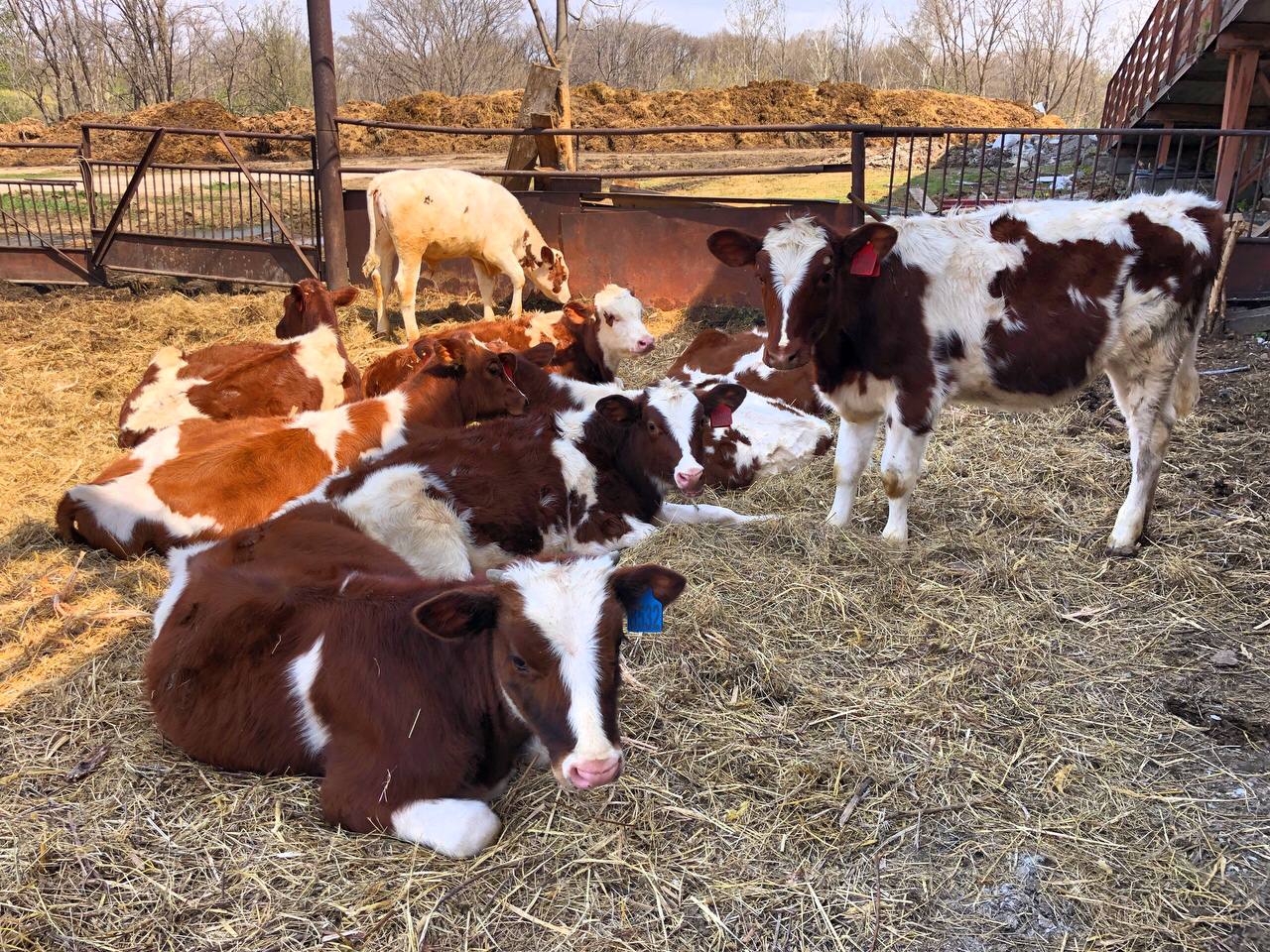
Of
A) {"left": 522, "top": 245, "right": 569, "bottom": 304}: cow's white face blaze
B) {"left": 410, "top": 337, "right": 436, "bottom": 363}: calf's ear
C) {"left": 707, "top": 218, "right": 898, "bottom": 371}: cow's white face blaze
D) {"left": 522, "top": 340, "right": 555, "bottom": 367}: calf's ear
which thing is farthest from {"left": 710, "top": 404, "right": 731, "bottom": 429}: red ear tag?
{"left": 522, "top": 245, "right": 569, "bottom": 304}: cow's white face blaze

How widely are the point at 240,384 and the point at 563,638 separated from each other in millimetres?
5201

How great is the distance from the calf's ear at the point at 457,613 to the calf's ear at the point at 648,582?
1.33 feet

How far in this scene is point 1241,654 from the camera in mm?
4254

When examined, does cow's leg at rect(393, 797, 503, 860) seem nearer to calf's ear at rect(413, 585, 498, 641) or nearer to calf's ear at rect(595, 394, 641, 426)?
calf's ear at rect(413, 585, 498, 641)

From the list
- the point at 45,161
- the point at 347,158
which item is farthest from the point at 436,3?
the point at 45,161

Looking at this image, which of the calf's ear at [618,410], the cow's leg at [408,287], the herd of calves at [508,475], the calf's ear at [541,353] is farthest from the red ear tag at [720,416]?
the cow's leg at [408,287]

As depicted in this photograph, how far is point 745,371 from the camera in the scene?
788 cm

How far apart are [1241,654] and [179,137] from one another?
25.8 m

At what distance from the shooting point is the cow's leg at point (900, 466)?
5.25m

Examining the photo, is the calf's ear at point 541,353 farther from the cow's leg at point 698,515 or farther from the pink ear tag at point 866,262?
the pink ear tag at point 866,262

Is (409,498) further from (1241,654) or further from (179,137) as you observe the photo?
(179,137)

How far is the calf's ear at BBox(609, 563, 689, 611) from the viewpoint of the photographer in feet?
10.0

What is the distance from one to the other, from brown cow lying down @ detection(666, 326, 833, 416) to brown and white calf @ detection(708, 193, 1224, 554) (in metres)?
2.10

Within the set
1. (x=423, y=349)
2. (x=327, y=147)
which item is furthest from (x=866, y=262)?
(x=327, y=147)
